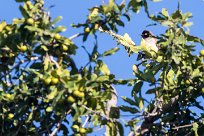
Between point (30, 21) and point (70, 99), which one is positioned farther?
point (30, 21)

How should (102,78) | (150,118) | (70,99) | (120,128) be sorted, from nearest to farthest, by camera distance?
(70,99)
(102,78)
(120,128)
(150,118)

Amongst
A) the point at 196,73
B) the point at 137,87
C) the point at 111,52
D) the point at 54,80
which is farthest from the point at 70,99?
the point at 196,73

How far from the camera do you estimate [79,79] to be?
18.9ft

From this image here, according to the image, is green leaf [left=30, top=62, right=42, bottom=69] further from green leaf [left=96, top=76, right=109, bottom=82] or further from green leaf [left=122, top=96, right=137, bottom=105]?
green leaf [left=122, top=96, right=137, bottom=105]

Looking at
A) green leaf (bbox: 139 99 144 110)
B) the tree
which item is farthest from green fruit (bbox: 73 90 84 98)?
green leaf (bbox: 139 99 144 110)

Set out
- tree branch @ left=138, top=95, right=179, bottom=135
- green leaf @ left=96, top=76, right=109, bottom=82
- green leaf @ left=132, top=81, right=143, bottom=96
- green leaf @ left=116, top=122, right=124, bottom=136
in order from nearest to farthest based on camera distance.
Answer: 1. green leaf @ left=96, top=76, right=109, bottom=82
2. green leaf @ left=116, top=122, right=124, bottom=136
3. tree branch @ left=138, top=95, right=179, bottom=135
4. green leaf @ left=132, top=81, right=143, bottom=96

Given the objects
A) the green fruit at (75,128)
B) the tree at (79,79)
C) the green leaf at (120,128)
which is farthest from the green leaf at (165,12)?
the green fruit at (75,128)

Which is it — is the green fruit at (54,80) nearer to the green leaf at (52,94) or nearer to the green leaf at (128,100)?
the green leaf at (52,94)

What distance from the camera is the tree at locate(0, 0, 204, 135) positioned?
5863 millimetres

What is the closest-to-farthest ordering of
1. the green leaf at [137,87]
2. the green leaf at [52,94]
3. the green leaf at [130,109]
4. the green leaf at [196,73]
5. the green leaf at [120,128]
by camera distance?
the green leaf at [52,94] < the green leaf at [120,128] < the green leaf at [130,109] < the green leaf at [196,73] < the green leaf at [137,87]

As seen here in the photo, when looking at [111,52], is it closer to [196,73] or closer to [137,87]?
[137,87]

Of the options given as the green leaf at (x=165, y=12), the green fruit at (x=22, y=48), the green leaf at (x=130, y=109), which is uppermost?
the green leaf at (x=165, y=12)

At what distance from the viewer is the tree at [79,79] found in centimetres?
586

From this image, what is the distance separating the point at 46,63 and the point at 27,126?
0.89 m
